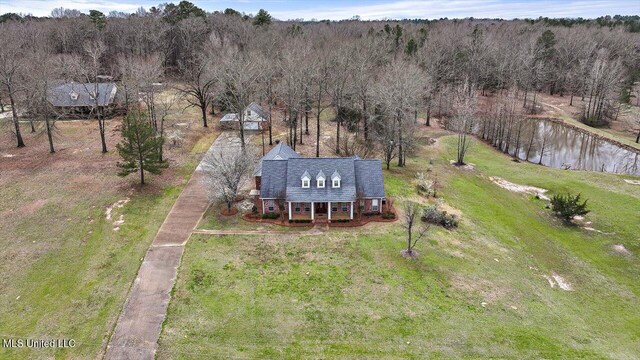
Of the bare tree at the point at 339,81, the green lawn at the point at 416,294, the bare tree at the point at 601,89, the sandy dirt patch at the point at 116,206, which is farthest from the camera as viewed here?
the bare tree at the point at 601,89

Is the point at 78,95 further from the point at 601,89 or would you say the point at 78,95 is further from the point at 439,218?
the point at 601,89

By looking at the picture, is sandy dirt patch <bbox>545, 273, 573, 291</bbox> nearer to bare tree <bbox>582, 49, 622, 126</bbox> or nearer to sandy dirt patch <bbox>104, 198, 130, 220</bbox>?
sandy dirt patch <bbox>104, 198, 130, 220</bbox>

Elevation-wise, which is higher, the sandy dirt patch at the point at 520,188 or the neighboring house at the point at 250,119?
the neighboring house at the point at 250,119

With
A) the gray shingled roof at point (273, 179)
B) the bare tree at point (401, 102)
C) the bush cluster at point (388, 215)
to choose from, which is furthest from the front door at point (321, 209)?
the bare tree at point (401, 102)

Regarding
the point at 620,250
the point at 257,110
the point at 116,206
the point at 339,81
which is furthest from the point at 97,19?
the point at 620,250

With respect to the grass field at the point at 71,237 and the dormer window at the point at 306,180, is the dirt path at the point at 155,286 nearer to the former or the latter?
the grass field at the point at 71,237

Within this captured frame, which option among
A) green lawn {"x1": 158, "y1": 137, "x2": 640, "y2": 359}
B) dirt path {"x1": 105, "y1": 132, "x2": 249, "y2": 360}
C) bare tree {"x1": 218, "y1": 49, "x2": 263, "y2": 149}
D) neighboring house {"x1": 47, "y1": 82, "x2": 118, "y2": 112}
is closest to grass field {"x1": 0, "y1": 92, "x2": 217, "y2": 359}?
dirt path {"x1": 105, "y1": 132, "x2": 249, "y2": 360}
